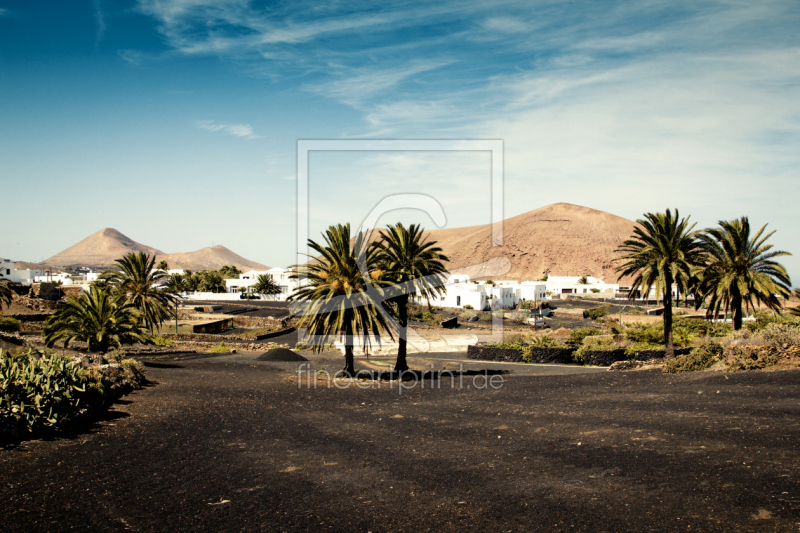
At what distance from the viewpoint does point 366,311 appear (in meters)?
21.3

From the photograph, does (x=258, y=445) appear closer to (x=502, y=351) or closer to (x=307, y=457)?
(x=307, y=457)

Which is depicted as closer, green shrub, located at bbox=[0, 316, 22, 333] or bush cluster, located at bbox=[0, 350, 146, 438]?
bush cluster, located at bbox=[0, 350, 146, 438]

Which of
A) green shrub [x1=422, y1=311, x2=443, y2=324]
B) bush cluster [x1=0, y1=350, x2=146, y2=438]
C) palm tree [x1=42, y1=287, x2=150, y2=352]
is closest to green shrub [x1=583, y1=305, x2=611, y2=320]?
green shrub [x1=422, y1=311, x2=443, y2=324]

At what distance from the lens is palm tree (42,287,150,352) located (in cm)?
2364

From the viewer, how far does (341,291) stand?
21.6 metres

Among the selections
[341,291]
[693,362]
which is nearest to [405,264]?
[341,291]

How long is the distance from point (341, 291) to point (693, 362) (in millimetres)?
15524

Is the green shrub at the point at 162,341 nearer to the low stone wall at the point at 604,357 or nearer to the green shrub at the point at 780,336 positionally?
the low stone wall at the point at 604,357

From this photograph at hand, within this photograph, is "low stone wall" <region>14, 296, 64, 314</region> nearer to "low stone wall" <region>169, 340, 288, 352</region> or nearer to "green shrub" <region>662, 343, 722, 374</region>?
"low stone wall" <region>169, 340, 288, 352</region>

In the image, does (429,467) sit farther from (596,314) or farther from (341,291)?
(596,314)

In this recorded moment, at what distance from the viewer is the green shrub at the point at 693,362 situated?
20953mm

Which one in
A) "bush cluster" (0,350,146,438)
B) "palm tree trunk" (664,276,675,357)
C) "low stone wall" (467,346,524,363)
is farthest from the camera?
"low stone wall" (467,346,524,363)

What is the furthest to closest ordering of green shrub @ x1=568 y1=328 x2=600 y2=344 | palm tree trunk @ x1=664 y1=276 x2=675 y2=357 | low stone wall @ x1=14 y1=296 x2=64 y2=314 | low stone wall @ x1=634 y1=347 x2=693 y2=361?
low stone wall @ x1=14 y1=296 x2=64 y2=314 → green shrub @ x1=568 y1=328 x2=600 y2=344 → low stone wall @ x1=634 y1=347 x2=693 y2=361 → palm tree trunk @ x1=664 y1=276 x2=675 y2=357

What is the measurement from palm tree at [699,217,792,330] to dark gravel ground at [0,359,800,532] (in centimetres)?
1113
